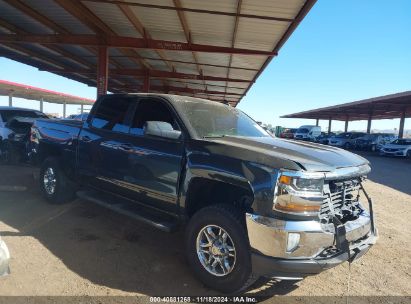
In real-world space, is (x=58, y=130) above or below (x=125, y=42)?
below

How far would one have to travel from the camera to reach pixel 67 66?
2105 cm

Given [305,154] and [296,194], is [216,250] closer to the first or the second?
[296,194]

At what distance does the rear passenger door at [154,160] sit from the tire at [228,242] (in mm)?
492

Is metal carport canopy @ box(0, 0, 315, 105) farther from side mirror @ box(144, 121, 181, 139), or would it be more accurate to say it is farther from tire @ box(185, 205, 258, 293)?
tire @ box(185, 205, 258, 293)

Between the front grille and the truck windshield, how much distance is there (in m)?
1.55

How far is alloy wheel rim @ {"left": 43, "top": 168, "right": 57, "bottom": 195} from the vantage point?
625 centimetres

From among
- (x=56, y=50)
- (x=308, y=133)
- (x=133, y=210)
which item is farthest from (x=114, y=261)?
(x=308, y=133)

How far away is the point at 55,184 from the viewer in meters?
6.22

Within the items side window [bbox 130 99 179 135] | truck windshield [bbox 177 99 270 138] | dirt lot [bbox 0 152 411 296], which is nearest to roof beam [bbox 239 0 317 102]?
truck windshield [bbox 177 99 270 138]

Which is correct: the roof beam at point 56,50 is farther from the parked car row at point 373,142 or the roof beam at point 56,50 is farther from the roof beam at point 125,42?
the parked car row at point 373,142

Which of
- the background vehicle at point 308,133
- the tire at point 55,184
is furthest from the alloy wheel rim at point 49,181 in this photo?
the background vehicle at point 308,133

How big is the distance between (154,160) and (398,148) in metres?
25.6

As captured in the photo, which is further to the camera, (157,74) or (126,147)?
(157,74)

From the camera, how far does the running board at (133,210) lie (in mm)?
4191
